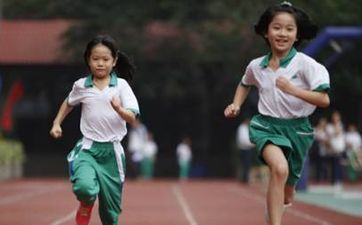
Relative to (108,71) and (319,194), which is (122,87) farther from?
(319,194)

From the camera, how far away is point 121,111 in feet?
31.8

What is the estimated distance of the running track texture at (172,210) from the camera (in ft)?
51.2

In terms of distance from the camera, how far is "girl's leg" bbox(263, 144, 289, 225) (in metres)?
9.81

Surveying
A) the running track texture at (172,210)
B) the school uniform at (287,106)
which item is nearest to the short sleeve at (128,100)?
the school uniform at (287,106)

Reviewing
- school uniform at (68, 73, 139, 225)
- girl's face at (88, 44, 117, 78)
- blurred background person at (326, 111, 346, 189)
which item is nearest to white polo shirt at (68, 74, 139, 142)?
school uniform at (68, 73, 139, 225)

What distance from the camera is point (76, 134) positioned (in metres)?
43.7

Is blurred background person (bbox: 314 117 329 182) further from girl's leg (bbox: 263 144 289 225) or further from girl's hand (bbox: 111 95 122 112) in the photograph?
girl's hand (bbox: 111 95 122 112)

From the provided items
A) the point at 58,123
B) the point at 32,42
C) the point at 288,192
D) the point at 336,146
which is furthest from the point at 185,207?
the point at 32,42

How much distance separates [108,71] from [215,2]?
104 ft

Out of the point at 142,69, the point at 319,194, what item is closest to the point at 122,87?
the point at 319,194

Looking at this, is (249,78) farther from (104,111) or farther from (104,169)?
(104,169)

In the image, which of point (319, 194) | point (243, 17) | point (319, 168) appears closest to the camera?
point (319, 194)

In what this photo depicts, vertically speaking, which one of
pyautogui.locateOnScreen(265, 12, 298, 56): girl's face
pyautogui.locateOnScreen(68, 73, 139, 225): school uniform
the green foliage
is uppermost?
pyautogui.locateOnScreen(265, 12, 298, 56): girl's face

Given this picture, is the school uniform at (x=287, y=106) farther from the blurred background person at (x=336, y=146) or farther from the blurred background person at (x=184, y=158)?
the blurred background person at (x=184, y=158)
